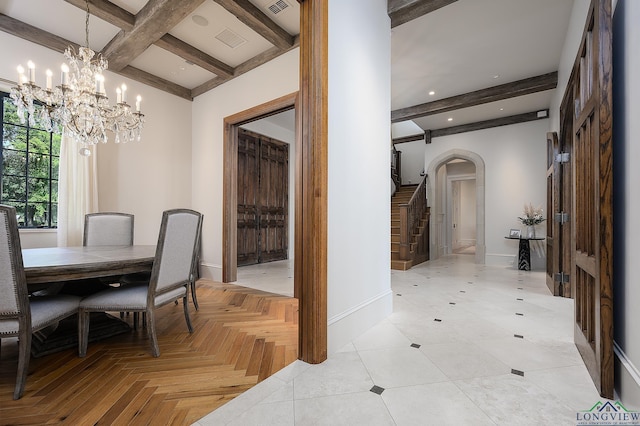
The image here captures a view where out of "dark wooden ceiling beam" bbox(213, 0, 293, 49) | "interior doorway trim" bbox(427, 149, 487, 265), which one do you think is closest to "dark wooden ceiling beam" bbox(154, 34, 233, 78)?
"dark wooden ceiling beam" bbox(213, 0, 293, 49)

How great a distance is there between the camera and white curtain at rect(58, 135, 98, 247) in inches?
141

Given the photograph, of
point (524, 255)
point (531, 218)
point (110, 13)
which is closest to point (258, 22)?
point (110, 13)

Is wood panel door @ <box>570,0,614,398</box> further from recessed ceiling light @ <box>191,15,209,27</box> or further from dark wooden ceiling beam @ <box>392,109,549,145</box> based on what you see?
dark wooden ceiling beam @ <box>392,109,549,145</box>

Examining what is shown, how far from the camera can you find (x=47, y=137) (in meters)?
3.68

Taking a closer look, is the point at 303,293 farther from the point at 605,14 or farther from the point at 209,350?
the point at 605,14

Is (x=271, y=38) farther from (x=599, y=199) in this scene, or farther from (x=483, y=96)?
(x=483, y=96)

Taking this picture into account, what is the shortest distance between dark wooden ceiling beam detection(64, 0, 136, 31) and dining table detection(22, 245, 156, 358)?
8.04 ft

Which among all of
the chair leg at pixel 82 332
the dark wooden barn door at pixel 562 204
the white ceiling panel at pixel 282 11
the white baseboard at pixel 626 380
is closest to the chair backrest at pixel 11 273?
the chair leg at pixel 82 332

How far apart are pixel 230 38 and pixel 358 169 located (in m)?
2.66

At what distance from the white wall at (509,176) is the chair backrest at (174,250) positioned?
20.9ft

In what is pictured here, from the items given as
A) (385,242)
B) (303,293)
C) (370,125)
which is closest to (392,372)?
(303,293)

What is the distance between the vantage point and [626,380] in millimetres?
1445

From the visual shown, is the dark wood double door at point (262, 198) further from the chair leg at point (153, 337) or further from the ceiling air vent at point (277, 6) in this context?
the chair leg at point (153, 337)

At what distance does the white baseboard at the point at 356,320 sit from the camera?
213 cm
